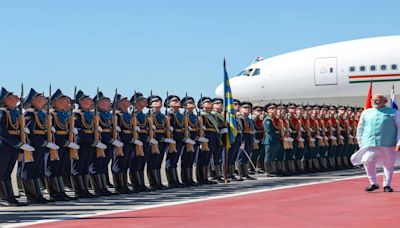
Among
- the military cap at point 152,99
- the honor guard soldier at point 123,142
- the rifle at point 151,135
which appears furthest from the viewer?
the military cap at point 152,99

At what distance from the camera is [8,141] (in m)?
11.7

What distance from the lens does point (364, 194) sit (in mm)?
12562

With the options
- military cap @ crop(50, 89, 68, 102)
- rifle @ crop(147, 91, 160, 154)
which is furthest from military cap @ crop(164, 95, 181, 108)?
military cap @ crop(50, 89, 68, 102)

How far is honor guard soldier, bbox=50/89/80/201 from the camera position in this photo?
1252cm

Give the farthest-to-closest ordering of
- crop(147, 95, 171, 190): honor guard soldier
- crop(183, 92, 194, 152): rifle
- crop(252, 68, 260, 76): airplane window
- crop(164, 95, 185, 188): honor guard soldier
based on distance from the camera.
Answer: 1. crop(252, 68, 260, 76): airplane window
2. crop(183, 92, 194, 152): rifle
3. crop(164, 95, 185, 188): honor guard soldier
4. crop(147, 95, 171, 190): honor guard soldier

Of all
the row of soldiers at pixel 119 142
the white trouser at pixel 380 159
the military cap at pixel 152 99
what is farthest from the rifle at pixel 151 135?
the white trouser at pixel 380 159

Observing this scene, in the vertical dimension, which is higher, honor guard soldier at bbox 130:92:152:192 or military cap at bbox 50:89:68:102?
military cap at bbox 50:89:68:102

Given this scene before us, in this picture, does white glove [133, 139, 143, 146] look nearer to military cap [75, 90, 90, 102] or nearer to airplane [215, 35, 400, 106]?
military cap [75, 90, 90, 102]

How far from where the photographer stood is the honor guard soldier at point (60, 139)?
41.1ft

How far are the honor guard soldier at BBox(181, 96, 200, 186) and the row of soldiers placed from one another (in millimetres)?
18

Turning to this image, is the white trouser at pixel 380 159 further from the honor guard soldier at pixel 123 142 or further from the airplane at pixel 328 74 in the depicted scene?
the airplane at pixel 328 74

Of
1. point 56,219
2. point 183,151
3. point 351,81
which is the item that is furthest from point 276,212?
point 351,81

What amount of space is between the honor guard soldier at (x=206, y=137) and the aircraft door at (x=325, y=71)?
54.3 feet

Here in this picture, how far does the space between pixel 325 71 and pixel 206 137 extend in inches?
674
